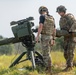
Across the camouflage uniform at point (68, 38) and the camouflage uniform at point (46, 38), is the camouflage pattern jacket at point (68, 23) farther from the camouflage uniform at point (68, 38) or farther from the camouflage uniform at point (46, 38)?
the camouflage uniform at point (46, 38)

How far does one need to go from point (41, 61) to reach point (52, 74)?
1115 mm

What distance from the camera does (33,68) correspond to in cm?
1119

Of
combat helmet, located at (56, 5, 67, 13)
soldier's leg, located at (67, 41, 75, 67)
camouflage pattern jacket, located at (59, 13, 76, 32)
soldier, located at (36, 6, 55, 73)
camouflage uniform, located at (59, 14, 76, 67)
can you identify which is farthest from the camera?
soldier's leg, located at (67, 41, 75, 67)

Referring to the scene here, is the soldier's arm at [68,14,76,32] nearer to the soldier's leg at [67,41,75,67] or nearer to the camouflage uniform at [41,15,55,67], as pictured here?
the soldier's leg at [67,41,75,67]

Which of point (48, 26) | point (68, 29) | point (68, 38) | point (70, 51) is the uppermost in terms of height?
point (48, 26)

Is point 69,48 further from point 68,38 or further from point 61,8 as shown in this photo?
point 61,8

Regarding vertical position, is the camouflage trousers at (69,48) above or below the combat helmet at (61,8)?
below

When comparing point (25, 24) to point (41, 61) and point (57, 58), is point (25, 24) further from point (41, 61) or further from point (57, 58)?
point (57, 58)

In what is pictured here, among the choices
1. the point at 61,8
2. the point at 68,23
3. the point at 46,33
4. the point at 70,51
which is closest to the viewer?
the point at 46,33

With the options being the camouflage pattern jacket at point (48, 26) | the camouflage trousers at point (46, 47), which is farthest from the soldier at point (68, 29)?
the camouflage trousers at point (46, 47)

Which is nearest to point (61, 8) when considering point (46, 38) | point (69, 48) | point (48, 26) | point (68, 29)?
point (68, 29)

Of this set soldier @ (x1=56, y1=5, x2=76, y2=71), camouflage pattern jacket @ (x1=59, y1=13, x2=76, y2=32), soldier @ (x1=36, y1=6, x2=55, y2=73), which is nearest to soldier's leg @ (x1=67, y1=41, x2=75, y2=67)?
soldier @ (x1=56, y1=5, x2=76, y2=71)

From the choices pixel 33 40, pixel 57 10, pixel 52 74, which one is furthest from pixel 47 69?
pixel 57 10

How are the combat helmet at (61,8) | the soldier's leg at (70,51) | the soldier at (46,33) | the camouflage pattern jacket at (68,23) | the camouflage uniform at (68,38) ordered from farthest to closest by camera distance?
the soldier's leg at (70,51) < the camouflage uniform at (68,38) < the camouflage pattern jacket at (68,23) < the combat helmet at (61,8) < the soldier at (46,33)
